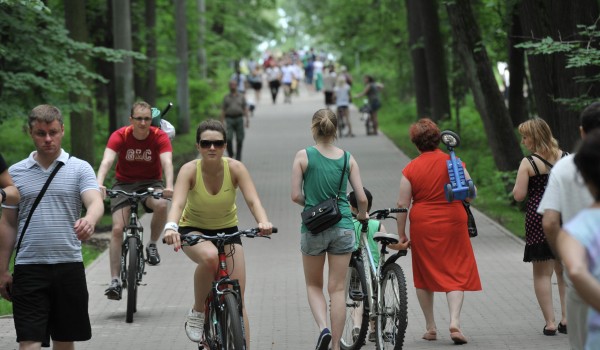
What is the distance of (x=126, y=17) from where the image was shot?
77.5 ft

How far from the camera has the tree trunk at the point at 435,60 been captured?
96.4 feet

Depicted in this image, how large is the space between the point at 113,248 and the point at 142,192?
0.63m

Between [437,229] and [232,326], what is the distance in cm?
251

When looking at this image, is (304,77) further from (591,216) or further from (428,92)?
(591,216)

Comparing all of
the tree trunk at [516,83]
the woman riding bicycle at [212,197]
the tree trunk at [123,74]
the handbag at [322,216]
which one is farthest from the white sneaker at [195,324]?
the tree trunk at [516,83]

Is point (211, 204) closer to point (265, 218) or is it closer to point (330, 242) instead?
point (265, 218)

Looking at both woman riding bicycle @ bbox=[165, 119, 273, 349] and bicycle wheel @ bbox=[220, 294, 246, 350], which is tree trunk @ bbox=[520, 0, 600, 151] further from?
bicycle wheel @ bbox=[220, 294, 246, 350]

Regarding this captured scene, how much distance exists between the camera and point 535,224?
9.75m

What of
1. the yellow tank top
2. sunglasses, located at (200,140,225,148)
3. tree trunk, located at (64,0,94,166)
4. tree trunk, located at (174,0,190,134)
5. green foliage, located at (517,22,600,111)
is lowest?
the yellow tank top

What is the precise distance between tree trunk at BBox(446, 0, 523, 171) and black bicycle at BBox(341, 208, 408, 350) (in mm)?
11116

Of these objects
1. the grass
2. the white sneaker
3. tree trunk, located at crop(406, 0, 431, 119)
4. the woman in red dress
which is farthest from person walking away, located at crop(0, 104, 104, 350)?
tree trunk, located at crop(406, 0, 431, 119)

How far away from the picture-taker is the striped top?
22.9 ft

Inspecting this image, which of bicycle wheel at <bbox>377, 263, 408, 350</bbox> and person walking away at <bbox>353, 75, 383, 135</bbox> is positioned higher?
person walking away at <bbox>353, 75, 383, 135</bbox>

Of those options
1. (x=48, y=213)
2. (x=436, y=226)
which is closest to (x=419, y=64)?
(x=436, y=226)
